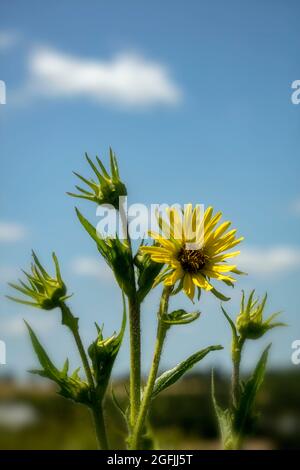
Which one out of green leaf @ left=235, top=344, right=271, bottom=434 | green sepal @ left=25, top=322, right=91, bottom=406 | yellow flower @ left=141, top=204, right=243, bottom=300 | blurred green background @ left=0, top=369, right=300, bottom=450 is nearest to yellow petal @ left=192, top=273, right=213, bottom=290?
yellow flower @ left=141, top=204, right=243, bottom=300

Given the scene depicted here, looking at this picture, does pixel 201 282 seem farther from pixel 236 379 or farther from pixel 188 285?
pixel 236 379

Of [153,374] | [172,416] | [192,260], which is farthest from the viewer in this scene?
[172,416]

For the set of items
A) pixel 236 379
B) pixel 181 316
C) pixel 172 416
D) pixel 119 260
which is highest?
pixel 119 260

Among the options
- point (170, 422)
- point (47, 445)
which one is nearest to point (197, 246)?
point (47, 445)

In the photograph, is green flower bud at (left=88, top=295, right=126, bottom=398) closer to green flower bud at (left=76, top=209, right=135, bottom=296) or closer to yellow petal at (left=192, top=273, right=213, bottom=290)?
green flower bud at (left=76, top=209, right=135, bottom=296)

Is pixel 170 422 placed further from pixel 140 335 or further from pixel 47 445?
pixel 140 335

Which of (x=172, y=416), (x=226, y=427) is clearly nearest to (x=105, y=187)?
(x=226, y=427)

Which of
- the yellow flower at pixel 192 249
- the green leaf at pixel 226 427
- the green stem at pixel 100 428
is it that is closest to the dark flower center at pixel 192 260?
the yellow flower at pixel 192 249
